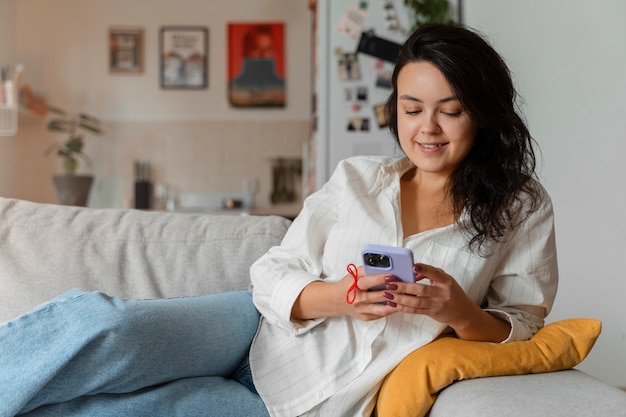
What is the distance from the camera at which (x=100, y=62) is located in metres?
5.64

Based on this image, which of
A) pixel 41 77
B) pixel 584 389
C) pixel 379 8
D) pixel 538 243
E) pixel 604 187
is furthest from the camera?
pixel 41 77

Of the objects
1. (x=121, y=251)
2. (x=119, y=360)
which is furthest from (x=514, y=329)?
(x=121, y=251)

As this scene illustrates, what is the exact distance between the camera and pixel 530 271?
1.38 m

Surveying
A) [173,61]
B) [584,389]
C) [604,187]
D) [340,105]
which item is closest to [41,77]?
[173,61]

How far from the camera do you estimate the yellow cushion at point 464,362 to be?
118 cm

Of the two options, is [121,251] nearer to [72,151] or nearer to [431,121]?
[431,121]

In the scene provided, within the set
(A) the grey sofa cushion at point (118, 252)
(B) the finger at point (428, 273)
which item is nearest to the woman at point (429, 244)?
(B) the finger at point (428, 273)

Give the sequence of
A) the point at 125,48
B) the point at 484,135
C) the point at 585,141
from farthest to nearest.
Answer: the point at 125,48 < the point at 585,141 < the point at 484,135

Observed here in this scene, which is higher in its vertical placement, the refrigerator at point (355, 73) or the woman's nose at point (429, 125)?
the refrigerator at point (355, 73)

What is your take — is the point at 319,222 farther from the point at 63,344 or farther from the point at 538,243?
the point at 63,344

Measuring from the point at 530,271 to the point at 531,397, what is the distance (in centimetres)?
36

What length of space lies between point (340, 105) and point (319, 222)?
8.19ft

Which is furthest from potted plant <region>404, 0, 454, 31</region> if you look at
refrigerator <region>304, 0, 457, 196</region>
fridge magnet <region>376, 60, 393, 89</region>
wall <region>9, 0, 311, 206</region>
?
wall <region>9, 0, 311, 206</region>

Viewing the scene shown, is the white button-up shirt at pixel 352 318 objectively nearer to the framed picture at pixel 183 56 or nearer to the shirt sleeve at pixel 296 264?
the shirt sleeve at pixel 296 264
